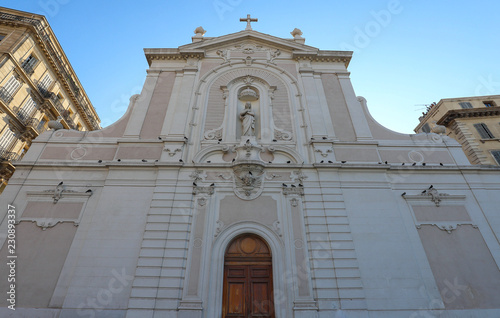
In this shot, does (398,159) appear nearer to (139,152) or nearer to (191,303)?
(191,303)

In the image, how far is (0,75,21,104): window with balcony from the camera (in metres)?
16.8

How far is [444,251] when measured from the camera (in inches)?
362

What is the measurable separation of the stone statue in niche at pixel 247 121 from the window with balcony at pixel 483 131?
19928 millimetres

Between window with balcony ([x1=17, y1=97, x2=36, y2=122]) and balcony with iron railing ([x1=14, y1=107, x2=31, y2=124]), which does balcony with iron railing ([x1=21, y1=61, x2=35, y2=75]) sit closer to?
window with balcony ([x1=17, y1=97, x2=36, y2=122])

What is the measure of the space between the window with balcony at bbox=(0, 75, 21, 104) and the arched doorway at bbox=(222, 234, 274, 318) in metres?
17.4

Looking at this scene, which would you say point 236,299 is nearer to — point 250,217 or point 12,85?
point 250,217

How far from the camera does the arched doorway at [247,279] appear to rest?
8.27m

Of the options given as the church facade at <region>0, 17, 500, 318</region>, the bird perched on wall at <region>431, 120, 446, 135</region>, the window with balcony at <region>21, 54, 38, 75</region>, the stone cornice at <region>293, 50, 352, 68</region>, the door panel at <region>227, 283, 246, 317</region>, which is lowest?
the door panel at <region>227, 283, 246, 317</region>

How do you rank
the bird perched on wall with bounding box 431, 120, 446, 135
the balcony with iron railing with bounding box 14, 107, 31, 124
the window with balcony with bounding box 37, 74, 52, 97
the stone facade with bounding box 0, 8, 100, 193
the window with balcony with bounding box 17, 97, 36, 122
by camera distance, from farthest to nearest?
the window with balcony with bounding box 37, 74, 52, 97 → the window with balcony with bounding box 17, 97, 36, 122 → the balcony with iron railing with bounding box 14, 107, 31, 124 → the stone facade with bounding box 0, 8, 100, 193 → the bird perched on wall with bounding box 431, 120, 446, 135

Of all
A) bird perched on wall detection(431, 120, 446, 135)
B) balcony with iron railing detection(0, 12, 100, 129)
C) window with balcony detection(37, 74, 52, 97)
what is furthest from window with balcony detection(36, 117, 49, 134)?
bird perched on wall detection(431, 120, 446, 135)

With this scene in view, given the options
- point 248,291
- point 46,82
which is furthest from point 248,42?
point 46,82

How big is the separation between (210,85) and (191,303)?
955cm

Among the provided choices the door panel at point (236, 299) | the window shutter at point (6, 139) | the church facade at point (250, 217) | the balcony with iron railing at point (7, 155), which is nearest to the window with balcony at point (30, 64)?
the window shutter at point (6, 139)

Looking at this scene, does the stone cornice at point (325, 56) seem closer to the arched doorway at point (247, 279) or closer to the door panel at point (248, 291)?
the arched doorway at point (247, 279)
